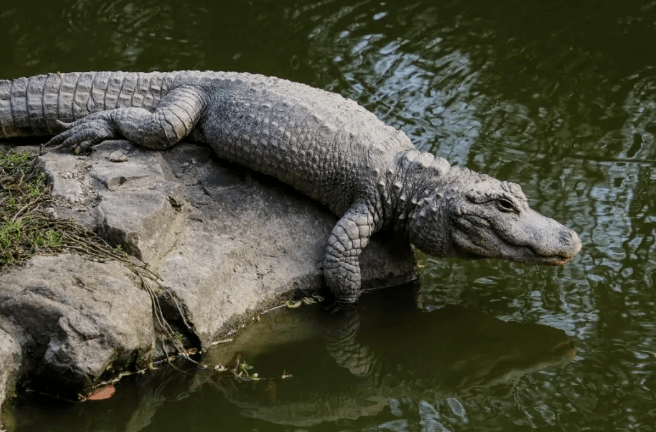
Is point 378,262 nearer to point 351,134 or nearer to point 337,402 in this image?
point 351,134


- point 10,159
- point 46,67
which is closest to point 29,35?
point 46,67

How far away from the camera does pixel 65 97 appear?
670cm

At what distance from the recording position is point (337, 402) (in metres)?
5.30

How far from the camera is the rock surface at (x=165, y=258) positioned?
4910 mm

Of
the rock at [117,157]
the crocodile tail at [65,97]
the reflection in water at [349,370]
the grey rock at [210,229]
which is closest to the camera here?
the reflection in water at [349,370]

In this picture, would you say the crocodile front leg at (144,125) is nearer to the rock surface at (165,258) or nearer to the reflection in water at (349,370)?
the rock surface at (165,258)

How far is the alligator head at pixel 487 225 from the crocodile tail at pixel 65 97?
7.22 ft

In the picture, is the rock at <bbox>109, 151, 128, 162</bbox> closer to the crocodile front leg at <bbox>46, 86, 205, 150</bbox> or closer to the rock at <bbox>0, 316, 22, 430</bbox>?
the crocodile front leg at <bbox>46, 86, 205, 150</bbox>

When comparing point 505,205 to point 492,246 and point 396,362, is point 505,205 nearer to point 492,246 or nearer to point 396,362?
point 492,246

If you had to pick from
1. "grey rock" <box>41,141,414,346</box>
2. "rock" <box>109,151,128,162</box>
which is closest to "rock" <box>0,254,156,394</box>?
"grey rock" <box>41,141,414,346</box>

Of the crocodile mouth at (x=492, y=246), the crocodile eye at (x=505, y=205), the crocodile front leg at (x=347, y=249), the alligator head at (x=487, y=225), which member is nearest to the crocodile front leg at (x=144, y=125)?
the crocodile front leg at (x=347, y=249)

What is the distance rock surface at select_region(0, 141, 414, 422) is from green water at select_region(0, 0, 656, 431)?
0.28 m

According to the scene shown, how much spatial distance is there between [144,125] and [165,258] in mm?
1147

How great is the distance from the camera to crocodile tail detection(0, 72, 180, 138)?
667 cm
